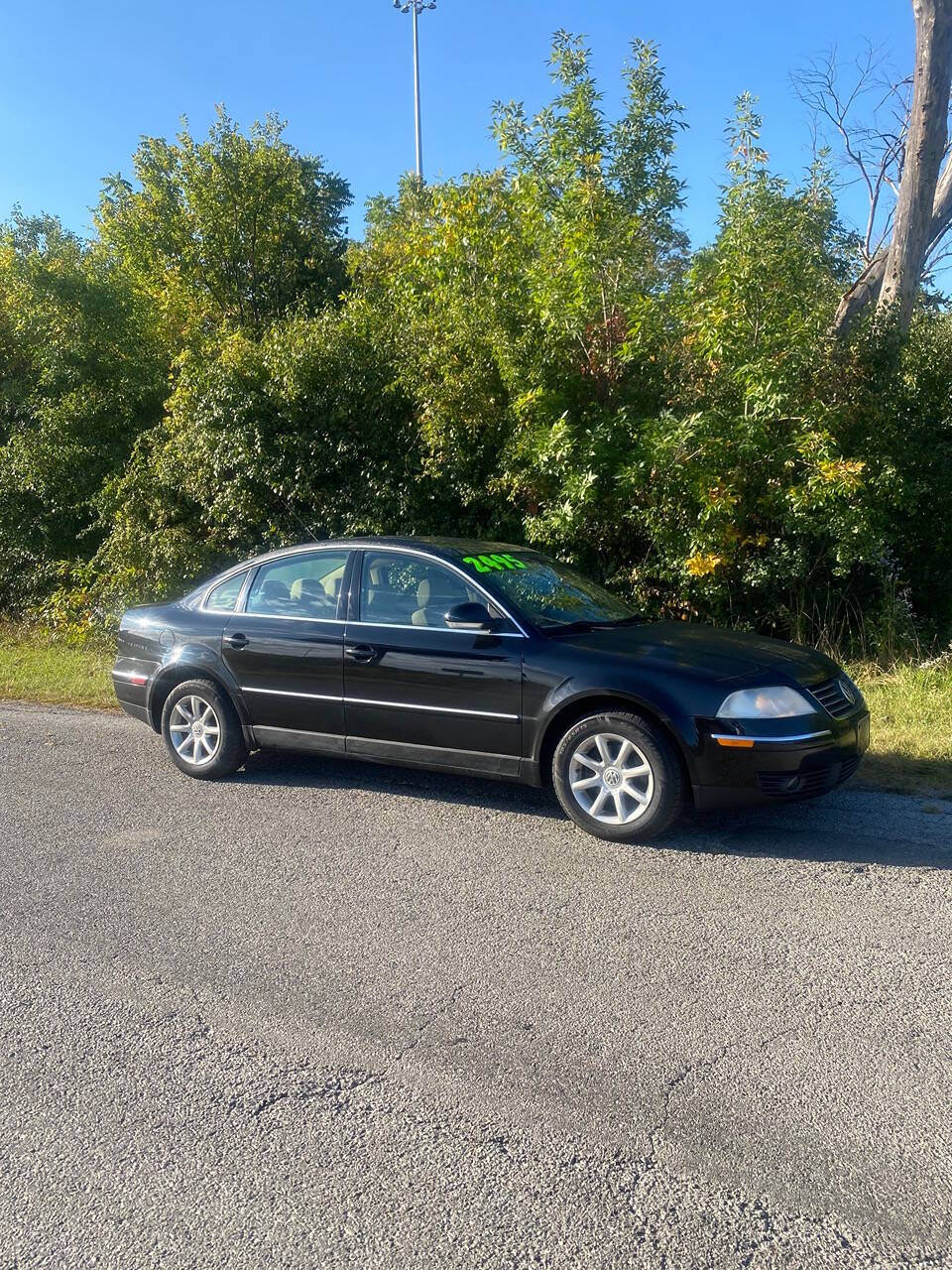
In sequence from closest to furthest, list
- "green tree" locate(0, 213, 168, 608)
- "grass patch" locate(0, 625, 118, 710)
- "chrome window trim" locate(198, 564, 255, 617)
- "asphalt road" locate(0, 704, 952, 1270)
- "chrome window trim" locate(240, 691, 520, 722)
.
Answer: "asphalt road" locate(0, 704, 952, 1270), "chrome window trim" locate(240, 691, 520, 722), "chrome window trim" locate(198, 564, 255, 617), "grass patch" locate(0, 625, 118, 710), "green tree" locate(0, 213, 168, 608)

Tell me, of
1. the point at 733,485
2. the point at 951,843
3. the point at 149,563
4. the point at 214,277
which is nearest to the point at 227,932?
the point at 951,843

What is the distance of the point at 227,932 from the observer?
4.40 meters

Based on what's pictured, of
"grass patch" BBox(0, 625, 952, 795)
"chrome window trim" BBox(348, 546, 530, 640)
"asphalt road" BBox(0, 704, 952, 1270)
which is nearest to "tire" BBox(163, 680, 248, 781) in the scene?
"asphalt road" BBox(0, 704, 952, 1270)

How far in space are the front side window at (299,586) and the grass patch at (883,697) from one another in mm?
3465

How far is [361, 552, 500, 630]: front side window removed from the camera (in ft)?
20.0

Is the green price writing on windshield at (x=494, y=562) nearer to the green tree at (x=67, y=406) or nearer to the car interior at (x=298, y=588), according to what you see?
the car interior at (x=298, y=588)

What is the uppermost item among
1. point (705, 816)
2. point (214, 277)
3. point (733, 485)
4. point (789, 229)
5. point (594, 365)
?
point (214, 277)

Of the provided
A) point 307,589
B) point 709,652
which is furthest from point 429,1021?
point 307,589

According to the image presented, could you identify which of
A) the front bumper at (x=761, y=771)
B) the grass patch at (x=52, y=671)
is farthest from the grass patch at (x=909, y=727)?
the grass patch at (x=52, y=671)

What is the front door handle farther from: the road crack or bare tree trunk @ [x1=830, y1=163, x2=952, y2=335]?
bare tree trunk @ [x1=830, y1=163, x2=952, y2=335]

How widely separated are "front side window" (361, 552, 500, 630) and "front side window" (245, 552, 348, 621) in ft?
0.79

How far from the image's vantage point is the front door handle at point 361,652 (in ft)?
20.2

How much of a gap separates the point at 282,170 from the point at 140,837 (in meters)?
12.9

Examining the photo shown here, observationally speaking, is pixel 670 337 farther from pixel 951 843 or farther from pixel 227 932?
pixel 227 932
